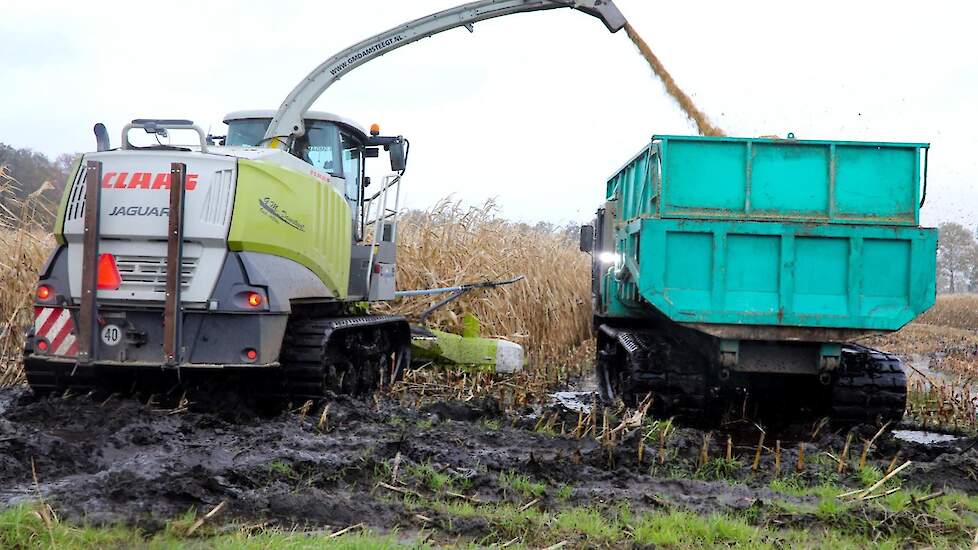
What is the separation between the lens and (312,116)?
8.03m

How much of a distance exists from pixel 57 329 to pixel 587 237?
21.9 feet

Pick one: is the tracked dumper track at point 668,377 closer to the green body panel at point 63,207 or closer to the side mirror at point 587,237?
the side mirror at point 587,237

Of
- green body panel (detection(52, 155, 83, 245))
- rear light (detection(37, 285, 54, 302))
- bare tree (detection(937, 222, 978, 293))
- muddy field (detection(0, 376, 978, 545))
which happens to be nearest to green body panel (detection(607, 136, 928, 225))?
muddy field (detection(0, 376, 978, 545))

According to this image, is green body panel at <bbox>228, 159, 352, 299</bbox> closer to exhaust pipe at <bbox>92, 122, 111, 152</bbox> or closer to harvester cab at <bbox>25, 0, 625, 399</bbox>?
harvester cab at <bbox>25, 0, 625, 399</bbox>

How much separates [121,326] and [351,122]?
310 centimetres

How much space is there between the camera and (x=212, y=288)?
588 centimetres

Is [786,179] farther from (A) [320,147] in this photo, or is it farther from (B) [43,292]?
(B) [43,292]

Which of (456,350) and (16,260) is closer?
(16,260)

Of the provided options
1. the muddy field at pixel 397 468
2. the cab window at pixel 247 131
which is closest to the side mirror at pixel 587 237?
the cab window at pixel 247 131

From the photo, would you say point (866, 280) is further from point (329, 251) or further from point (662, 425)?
point (329, 251)

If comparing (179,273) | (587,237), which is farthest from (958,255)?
(179,273)

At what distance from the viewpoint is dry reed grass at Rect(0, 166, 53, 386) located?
26.3 ft

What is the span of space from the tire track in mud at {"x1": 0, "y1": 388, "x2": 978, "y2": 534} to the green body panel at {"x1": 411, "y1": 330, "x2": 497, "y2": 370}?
239 centimetres

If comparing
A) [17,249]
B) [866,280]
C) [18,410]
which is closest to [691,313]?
[866,280]
